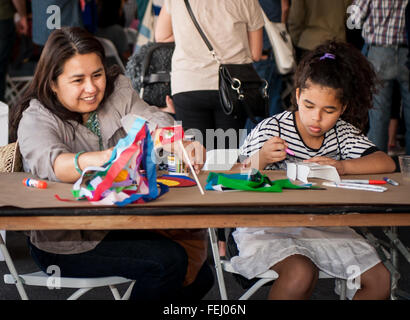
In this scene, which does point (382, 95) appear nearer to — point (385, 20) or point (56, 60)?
point (385, 20)

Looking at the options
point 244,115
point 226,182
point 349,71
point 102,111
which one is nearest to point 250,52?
point 244,115

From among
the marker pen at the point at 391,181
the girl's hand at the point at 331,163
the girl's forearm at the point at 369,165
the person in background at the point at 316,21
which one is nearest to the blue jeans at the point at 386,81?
the person in background at the point at 316,21

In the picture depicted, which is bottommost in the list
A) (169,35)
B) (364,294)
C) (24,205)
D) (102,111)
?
(364,294)

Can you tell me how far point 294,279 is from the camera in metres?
1.96

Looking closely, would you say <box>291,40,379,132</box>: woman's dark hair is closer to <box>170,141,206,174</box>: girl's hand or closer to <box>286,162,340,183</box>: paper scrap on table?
<box>286,162,340,183</box>: paper scrap on table

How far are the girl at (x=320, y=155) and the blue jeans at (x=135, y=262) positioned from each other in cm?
24

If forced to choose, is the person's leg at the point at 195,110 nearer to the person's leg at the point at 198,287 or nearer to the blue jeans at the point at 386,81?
the person's leg at the point at 198,287

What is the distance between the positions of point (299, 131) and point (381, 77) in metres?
2.13

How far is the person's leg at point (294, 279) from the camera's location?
6.41 feet

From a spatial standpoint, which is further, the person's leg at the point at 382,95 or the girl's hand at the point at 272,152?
the person's leg at the point at 382,95

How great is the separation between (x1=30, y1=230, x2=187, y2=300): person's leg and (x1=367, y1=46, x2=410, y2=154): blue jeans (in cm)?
272

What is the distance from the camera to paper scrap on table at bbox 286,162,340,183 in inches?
80.3
